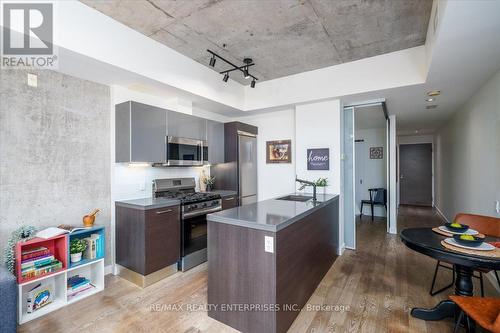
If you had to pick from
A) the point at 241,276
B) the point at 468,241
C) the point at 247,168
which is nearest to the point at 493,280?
the point at 468,241

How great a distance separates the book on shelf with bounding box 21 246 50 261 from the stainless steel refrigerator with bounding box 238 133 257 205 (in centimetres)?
277

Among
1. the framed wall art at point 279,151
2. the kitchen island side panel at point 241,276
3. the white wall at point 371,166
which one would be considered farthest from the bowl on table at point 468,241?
the white wall at point 371,166

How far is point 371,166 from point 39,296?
6.90 m

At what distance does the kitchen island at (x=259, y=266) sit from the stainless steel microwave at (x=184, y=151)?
1.52 metres

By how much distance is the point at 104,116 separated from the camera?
3045 millimetres

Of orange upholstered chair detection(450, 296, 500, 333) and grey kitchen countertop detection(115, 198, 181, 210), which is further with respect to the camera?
grey kitchen countertop detection(115, 198, 181, 210)

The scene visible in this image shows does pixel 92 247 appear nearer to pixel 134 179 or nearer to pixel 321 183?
pixel 134 179

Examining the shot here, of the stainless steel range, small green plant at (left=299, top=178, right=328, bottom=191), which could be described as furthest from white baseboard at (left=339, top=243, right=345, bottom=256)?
the stainless steel range

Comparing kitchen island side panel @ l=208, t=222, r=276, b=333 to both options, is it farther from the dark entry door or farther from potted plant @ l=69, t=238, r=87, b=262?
the dark entry door

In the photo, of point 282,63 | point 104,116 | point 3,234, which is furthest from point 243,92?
point 3,234

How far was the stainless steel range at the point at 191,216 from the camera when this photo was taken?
317 cm

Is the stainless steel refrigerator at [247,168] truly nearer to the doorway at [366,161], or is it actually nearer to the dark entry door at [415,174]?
the doorway at [366,161]

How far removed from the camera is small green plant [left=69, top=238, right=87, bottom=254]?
257 cm

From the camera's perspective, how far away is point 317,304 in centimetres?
240
